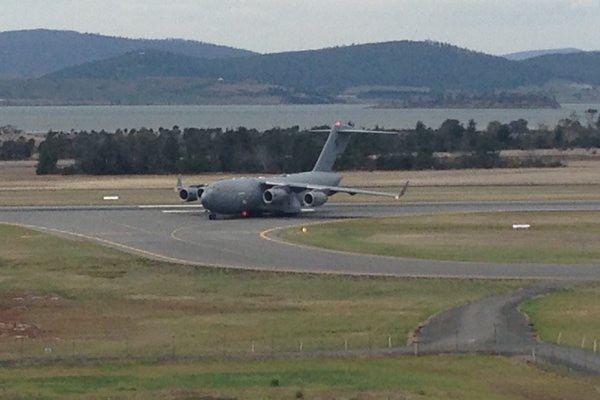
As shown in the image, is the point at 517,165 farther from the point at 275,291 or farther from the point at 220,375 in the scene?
the point at 220,375

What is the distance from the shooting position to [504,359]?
3725 centimetres

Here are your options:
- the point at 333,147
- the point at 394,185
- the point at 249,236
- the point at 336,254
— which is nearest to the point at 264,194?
the point at 333,147

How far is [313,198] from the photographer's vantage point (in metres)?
86.9

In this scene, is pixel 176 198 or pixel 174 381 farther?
pixel 176 198

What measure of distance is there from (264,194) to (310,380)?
51.1 m

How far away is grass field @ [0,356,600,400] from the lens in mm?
32344

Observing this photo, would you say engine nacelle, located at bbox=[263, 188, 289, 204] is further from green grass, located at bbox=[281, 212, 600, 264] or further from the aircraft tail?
the aircraft tail

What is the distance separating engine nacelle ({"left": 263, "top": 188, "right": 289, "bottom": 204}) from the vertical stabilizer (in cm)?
888

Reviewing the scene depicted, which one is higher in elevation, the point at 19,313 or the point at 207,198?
the point at 207,198

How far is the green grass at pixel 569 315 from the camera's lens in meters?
41.5

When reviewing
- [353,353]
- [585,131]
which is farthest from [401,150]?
[353,353]

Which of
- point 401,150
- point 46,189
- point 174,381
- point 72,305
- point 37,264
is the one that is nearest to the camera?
point 174,381

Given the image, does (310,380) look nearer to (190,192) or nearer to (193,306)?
(193,306)

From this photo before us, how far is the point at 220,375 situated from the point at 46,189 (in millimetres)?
79919
